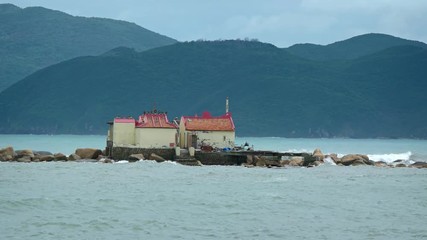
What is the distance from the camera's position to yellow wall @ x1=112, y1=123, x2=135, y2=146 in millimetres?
73812

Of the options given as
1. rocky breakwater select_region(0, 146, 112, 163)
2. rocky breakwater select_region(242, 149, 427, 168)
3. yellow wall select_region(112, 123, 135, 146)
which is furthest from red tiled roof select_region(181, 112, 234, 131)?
A: rocky breakwater select_region(0, 146, 112, 163)

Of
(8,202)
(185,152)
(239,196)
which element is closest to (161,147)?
(185,152)

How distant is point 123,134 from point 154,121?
2.69m

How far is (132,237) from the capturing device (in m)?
33.2

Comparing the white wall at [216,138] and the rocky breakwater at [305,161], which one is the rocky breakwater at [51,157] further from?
the rocky breakwater at [305,161]

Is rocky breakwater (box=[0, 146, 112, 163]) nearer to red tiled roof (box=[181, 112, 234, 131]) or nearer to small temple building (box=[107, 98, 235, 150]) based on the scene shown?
small temple building (box=[107, 98, 235, 150])

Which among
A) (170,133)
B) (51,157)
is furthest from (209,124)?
(51,157)

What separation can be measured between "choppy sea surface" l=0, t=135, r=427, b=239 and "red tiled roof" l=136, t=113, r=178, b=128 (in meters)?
7.71

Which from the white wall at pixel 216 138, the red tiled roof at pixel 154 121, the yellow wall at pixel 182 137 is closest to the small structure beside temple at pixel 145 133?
the red tiled roof at pixel 154 121

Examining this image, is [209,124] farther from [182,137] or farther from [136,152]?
[136,152]

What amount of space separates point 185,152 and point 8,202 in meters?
30.5

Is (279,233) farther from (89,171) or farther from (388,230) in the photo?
(89,171)

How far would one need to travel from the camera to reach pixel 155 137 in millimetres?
73062

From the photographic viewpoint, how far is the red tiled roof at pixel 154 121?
73.2 m
